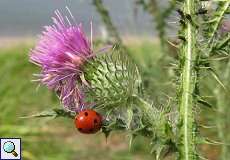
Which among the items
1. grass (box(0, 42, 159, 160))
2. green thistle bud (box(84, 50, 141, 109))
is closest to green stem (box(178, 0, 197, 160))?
green thistle bud (box(84, 50, 141, 109))

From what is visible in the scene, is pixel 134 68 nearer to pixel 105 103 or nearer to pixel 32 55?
pixel 105 103

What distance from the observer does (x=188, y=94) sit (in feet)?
5.16

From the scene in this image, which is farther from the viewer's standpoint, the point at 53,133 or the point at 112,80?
the point at 53,133

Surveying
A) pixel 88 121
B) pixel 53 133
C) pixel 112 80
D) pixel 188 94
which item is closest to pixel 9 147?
pixel 112 80

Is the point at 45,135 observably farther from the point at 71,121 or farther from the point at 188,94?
the point at 188,94

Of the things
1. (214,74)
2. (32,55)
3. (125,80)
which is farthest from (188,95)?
(32,55)

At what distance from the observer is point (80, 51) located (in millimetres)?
1822

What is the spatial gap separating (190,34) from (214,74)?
0.44ft

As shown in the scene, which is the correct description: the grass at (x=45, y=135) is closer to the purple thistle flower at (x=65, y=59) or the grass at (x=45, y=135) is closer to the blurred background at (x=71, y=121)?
the blurred background at (x=71, y=121)

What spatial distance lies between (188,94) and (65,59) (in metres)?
0.43

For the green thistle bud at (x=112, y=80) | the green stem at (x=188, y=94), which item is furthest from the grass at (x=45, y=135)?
the green stem at (x=188, y=94)

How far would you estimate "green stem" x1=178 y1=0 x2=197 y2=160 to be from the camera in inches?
61.7

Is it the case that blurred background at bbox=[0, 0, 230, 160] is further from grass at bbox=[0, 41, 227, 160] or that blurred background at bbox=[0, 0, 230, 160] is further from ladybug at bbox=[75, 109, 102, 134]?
ladybug at bbox=[75, 109, 102, 134]

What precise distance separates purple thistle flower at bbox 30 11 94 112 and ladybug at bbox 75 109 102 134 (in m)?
0.07
